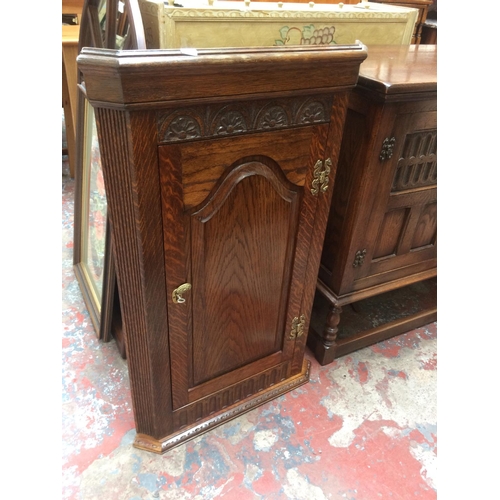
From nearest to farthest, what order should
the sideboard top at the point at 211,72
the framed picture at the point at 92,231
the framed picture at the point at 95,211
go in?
the sideboard top at the point at 211,72
the framed picture at the point at 95,211
the framed picture at the point at 92,231

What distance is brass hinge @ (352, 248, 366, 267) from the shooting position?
4.51 ft

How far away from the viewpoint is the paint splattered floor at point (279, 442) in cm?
121

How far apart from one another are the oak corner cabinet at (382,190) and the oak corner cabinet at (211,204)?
16cm

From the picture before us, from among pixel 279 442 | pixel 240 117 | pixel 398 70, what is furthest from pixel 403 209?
pixel 279 442

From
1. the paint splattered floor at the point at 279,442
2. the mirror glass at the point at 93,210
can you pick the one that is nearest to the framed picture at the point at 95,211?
the mirror glass at the point at 93,210

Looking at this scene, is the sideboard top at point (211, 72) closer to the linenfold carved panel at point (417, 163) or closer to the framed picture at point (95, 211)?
the linenfold carved panel at point (417, 163)

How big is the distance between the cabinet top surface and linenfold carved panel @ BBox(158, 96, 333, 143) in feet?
0.65

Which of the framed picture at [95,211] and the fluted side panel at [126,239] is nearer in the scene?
the fluted side panel at [126,239]

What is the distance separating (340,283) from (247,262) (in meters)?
0.44

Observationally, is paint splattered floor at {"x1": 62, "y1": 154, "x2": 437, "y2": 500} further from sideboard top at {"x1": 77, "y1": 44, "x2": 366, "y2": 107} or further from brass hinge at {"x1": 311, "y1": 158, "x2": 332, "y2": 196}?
sideboard top at {"x1": 77, "y1": 44, "x2": 366, "y2": 107}

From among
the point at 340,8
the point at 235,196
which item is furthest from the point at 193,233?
the point at 340,8

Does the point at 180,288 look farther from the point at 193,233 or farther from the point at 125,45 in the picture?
the point at 125,45

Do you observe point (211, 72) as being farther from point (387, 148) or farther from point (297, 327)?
point (297, 327)

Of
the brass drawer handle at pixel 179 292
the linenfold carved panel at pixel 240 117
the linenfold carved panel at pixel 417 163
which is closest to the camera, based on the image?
the linenfold carved panel at pixel 240 117
